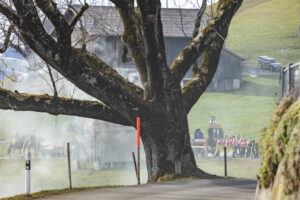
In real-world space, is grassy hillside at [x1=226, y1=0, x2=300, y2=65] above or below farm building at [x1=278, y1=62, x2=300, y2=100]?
above

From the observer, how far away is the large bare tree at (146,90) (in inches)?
641

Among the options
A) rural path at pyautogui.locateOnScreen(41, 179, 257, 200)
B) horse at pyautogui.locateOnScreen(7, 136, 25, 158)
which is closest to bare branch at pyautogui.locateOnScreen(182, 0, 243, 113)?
rural path at pyautogui.locateOnScreen(41, 179, 257, 200)

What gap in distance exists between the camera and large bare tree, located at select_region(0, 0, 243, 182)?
53.4ft

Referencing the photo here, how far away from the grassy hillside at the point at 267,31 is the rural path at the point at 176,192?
244 feet

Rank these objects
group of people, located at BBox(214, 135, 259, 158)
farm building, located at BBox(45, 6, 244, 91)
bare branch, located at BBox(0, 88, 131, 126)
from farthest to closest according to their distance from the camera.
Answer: farm building, located at BBox(45, 6, 244, 91) → group of people, located at BBox(214, 135, 259, 158) → bare branch, located at BBox(0, 88, 131, 126)

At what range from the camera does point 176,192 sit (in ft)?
43.6

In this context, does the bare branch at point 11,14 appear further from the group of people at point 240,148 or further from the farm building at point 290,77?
the group of people at point 240,148

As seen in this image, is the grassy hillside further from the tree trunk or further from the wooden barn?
the tree trunk

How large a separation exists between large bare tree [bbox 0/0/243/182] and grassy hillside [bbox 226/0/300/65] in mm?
71093

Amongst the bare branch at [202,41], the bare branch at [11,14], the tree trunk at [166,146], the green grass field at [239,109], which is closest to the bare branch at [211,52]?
the bare branch at [202,41]

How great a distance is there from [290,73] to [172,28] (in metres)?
50.3

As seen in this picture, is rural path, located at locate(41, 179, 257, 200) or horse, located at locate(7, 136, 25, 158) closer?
rural path, located at locate(41, 179, 257, 200)

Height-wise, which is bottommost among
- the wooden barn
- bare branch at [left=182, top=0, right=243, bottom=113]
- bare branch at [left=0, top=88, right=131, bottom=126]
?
bare branch at [left=0, top=88, right=131, bottom=126]

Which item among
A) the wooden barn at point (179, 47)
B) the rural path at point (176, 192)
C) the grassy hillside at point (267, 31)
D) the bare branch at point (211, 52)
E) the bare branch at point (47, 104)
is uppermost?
the grassy hillside at point (267, 31)
